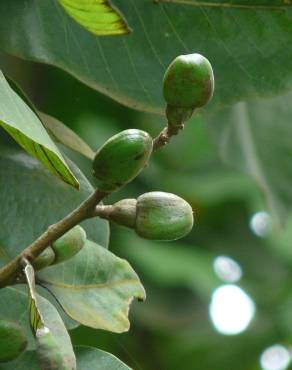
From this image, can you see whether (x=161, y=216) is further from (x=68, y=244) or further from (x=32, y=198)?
(x=32, y=198)

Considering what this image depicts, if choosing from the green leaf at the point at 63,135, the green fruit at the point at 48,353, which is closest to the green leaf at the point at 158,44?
the green leaf at the point at 63,135

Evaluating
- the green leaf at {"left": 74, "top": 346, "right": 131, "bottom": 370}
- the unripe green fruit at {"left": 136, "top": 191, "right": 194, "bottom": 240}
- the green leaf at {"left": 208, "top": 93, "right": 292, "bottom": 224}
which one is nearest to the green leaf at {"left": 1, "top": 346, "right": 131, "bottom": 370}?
the green leaf at {"left": 74, "top": 346, "right": 131, "bottom": 370}

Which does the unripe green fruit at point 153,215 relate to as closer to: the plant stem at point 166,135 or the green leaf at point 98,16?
the plant stem at point 166,135

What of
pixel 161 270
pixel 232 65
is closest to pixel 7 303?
pixel 232 65

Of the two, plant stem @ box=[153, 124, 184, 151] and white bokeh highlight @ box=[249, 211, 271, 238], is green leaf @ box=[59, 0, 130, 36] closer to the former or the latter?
plant stem @ box=[153, 124, 184, 151]

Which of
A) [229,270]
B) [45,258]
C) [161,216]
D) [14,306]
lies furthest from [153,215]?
[229,270]

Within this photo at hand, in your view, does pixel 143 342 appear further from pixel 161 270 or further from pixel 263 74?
pixel 263 74
